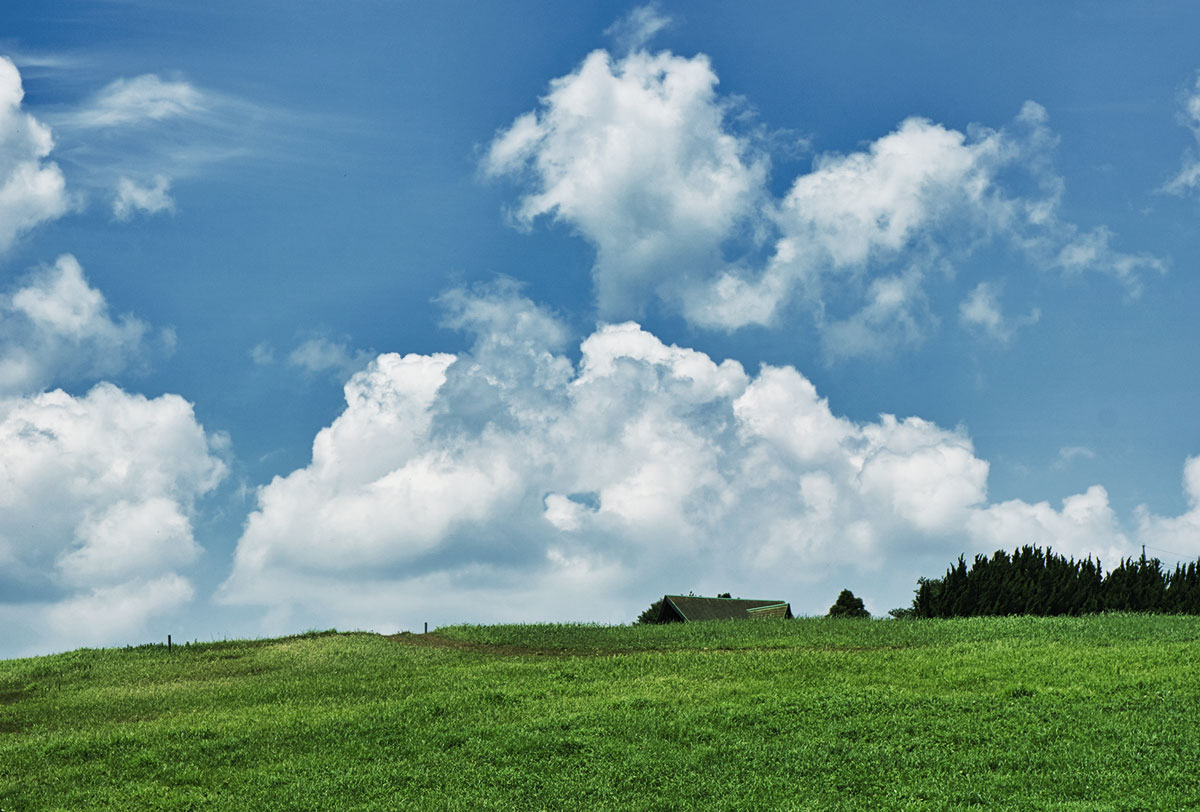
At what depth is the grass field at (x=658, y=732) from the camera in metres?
18.2

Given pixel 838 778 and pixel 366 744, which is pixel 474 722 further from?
pixel 838 778

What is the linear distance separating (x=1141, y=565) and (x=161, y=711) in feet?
158

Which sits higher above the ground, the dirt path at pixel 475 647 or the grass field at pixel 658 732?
the dirt path at pixel 475 647

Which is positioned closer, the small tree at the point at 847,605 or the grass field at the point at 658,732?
the grass field at the point at 658,732

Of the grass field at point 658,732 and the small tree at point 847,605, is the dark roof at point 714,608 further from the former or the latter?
the grass field at point 658,732

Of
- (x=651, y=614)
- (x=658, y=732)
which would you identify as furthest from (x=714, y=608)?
(x=658, y=732)

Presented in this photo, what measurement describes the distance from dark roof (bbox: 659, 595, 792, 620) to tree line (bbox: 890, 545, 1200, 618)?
33.6 ft

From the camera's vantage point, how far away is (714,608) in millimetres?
59906

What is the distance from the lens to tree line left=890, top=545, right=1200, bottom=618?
48719 millimetres

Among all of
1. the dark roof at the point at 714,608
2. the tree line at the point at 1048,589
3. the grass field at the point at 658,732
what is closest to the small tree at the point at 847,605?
the dark roof at the point at 714,608

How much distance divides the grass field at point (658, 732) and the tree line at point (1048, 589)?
519 inches

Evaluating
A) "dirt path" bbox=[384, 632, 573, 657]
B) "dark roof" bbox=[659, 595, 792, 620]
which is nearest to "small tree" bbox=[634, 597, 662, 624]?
"dark roof" bbox=[659, 595, 792, 620]

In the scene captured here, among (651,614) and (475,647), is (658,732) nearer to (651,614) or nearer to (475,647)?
(475,647)

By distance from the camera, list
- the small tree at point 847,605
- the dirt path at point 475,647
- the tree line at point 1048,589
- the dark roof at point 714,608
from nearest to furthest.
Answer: the dirt path at point 475,647 < the tree line at point 1048,589 < the dark roof at point 714,608 < the small tree at point 847,605
